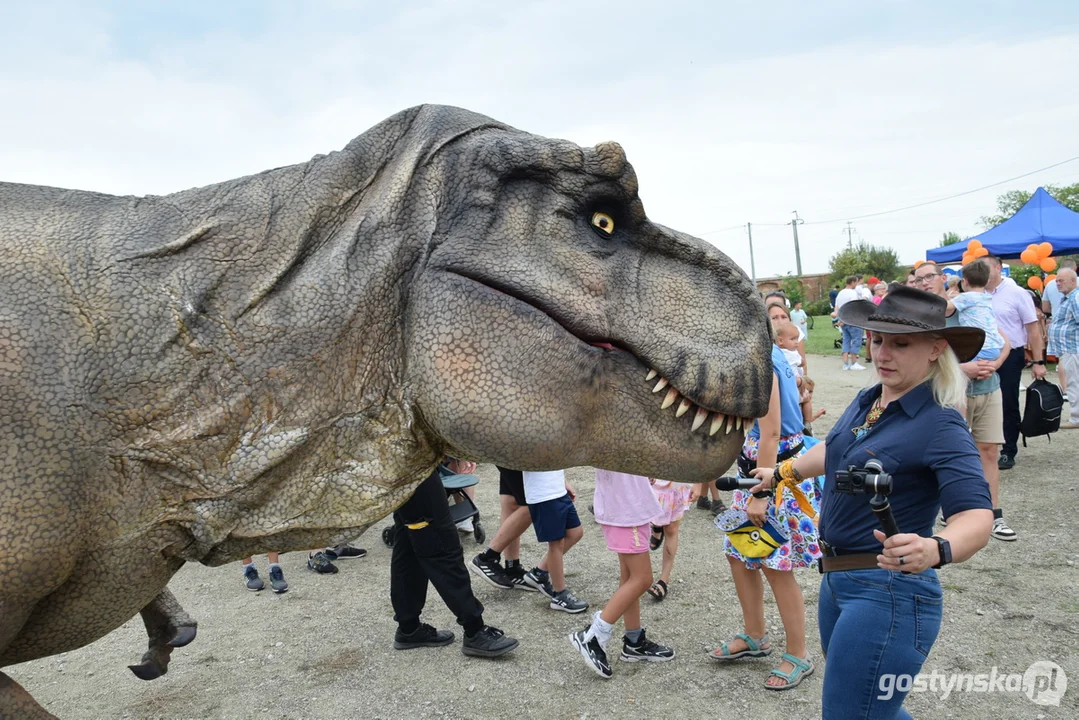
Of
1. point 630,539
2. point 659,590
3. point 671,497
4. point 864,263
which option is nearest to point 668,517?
point 671,497

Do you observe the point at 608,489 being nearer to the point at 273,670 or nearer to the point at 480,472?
the point at 273,670

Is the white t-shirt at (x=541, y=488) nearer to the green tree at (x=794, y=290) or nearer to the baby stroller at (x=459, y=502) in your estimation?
the baby stroller at (x=459, y=502)

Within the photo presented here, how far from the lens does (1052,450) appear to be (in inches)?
373

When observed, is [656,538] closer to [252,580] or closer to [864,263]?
[252,580]

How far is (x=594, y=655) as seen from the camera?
4.85 meters

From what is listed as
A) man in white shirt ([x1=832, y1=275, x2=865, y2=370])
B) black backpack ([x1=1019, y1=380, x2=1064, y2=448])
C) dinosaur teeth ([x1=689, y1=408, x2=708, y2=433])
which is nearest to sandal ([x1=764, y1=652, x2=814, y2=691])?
dinosaur teeth ([x1=689, y1=408, x2=708, y2=433])

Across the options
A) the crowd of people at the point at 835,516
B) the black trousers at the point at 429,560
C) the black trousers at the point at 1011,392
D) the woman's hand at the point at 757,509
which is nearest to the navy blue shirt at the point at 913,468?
the crowd of people at the point at 835,516

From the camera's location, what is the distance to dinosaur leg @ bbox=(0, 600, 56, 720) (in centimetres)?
169

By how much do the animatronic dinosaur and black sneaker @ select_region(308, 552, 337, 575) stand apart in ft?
16.9

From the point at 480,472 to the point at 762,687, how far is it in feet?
21.0

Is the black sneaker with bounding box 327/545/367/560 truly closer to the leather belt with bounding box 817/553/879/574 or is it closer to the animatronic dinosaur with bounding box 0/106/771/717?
the leather belt with bounding box 817/553/879/574

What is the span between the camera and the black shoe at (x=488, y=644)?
17.0ft

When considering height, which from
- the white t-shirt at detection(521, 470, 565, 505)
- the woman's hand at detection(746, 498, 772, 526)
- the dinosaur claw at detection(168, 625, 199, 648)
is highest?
the dinosaur claw at detection(168, 625, 199, 648)

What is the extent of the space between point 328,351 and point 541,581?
15.5 feet
